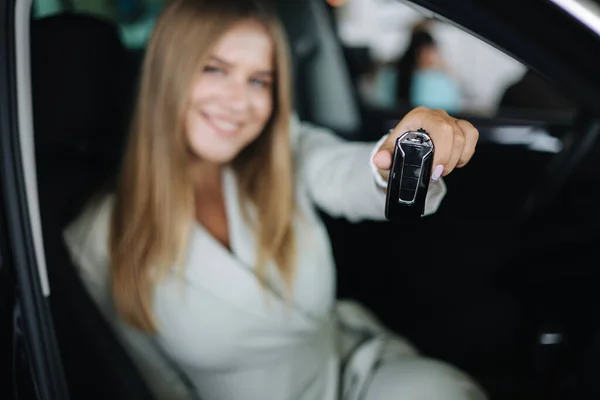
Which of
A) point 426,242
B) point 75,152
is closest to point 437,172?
point 75,152

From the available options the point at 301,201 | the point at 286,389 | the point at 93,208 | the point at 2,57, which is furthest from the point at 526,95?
the point at 2,57

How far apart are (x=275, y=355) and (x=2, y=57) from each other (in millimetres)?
727

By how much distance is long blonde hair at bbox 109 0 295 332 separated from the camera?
110 cm

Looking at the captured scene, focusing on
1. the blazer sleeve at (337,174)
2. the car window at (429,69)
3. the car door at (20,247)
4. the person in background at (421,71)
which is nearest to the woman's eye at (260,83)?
the blazer sleeve at (337,174)

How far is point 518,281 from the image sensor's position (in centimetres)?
146

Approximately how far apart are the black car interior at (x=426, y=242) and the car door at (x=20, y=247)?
5 cm

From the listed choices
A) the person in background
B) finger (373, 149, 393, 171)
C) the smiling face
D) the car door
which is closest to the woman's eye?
the smiling face

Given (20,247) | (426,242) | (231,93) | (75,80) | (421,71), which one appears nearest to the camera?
(20,247)

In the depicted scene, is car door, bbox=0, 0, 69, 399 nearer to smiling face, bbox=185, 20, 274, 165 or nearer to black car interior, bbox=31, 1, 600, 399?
black car interior, bbox=31, 1, 600, 399

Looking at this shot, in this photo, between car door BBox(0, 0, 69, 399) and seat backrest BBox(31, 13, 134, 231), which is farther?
seat backrest BBox(31, 13, 134, 231)

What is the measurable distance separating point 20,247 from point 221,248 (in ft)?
1.35

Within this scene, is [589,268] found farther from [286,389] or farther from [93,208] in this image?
[93,208]

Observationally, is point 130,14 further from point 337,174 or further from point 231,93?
point 337,174

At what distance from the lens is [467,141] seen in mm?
653
